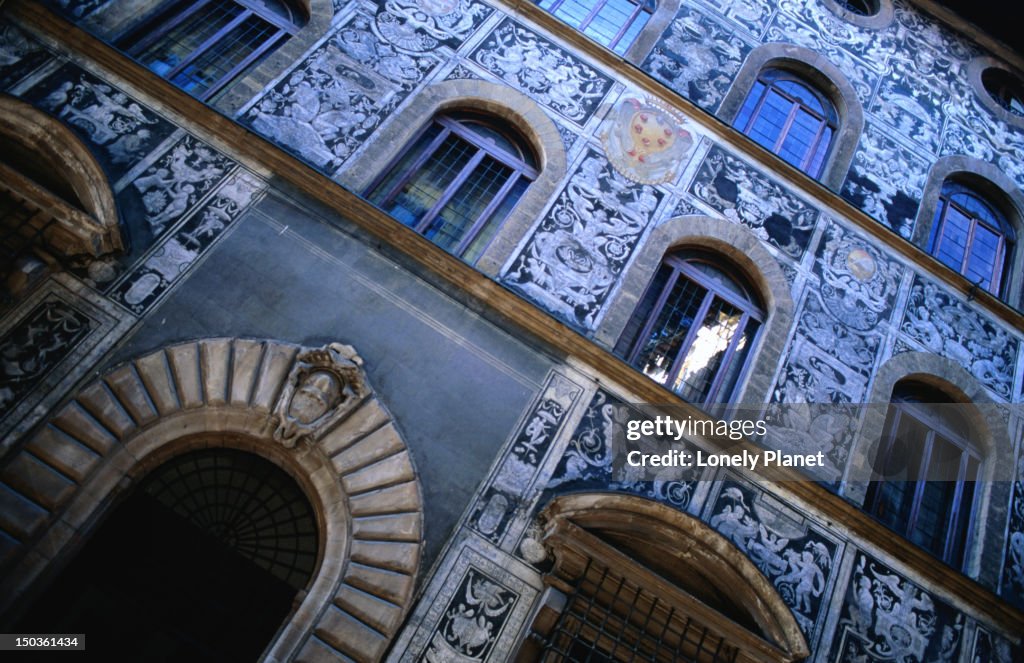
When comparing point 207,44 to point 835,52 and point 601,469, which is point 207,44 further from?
point 835,52

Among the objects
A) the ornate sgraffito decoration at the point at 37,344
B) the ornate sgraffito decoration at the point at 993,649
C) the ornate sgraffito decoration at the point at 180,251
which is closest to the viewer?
the ornate sgraffito decoration at the point at 37,344

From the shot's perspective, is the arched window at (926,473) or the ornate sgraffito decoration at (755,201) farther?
the ornate sgraffito decoration at (755,201)

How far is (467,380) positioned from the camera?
233 inches

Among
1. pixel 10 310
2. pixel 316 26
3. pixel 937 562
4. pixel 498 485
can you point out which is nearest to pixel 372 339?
pixel 498 485

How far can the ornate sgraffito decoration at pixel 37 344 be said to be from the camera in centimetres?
495

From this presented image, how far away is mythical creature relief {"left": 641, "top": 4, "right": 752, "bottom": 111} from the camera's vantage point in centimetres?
850

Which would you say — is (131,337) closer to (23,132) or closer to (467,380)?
(23,132)

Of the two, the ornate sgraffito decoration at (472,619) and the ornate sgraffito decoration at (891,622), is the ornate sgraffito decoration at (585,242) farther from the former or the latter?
the ornate sgraffito decoration at (891,622)

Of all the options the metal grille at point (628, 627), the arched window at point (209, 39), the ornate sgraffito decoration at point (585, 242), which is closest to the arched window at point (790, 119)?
the ornate sgraffito decoration at point (585, 242)

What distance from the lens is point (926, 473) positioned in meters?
7.45

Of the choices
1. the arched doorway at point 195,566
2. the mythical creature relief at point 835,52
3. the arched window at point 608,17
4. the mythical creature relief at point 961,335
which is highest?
the mythical creature relief at point 835,52

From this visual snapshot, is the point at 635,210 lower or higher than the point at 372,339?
higher

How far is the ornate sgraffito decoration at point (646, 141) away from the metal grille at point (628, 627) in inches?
169

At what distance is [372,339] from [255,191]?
5.82ft
